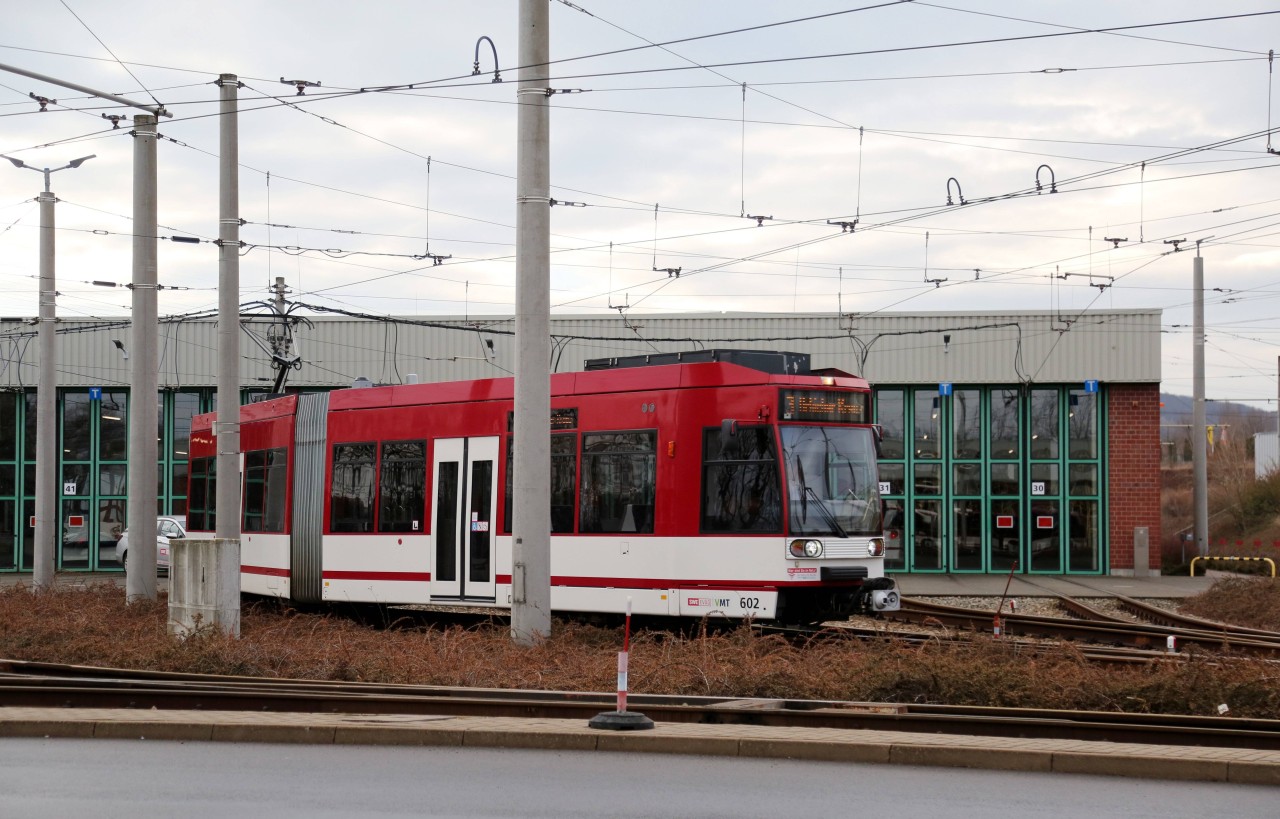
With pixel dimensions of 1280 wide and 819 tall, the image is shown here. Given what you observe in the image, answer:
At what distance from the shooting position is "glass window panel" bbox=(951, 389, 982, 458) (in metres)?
35.5

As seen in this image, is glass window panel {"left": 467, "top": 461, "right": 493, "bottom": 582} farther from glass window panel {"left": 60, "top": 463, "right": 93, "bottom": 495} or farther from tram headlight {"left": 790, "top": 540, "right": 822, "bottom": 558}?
glass window panel {"left": 60, "top": 463, "right": 93, "bottom": 495}

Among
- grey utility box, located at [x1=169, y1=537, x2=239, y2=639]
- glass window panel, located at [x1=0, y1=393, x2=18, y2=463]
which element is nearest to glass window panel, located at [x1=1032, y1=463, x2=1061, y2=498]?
grey utility box, located at [x1=169, y1=537, x2=239, y2=639]

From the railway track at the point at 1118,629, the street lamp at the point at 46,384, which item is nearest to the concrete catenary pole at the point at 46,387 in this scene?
the street lamp at the point at 46,384

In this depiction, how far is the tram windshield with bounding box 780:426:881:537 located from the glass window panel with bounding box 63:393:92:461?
28.3m

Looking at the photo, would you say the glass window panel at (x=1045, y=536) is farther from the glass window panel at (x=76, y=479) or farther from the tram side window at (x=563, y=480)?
the glass window panel at (x=76, y=479)

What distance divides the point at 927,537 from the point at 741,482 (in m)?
20.6

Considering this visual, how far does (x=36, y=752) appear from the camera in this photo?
401 inches

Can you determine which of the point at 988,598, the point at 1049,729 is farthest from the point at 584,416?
the point at 988,598

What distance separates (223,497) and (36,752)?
9.52 m

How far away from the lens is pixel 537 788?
8.70 metres

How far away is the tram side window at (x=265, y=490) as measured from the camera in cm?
2244

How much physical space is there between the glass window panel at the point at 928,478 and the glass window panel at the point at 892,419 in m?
0.60

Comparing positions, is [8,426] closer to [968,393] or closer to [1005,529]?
[968,393]

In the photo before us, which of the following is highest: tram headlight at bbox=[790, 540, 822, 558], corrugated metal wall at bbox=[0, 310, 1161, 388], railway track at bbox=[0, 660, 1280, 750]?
corrugated metal wall at bbox=[0, 310, 1161, 388]
